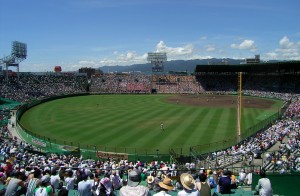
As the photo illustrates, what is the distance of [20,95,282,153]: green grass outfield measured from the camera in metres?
34.5

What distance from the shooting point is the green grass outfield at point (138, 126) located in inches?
1357

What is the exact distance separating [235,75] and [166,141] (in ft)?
237

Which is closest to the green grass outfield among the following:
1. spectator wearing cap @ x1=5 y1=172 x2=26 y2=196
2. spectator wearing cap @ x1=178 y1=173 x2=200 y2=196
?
spectator wearing cap @ x1=5 y1=172 x2=26 y2=196

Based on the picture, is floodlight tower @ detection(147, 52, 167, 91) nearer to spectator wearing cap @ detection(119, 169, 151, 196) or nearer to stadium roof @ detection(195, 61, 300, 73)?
stadium roof @ detection(195, 61, 300, 73)

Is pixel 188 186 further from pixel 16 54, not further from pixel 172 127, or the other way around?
pixel 16 54

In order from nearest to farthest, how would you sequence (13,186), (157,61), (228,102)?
(13,186) < (228,102) < (157,61)

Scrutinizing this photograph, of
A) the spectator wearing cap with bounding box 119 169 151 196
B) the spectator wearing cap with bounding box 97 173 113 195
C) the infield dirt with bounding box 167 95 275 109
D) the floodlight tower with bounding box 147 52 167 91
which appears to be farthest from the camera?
the floodlight tower with bounding box 147 52 167 91

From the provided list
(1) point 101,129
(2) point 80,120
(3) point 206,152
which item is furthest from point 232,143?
(2) point 80,120

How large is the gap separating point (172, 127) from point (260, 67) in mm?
55680

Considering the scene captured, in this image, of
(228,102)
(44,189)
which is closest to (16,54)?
(228,102)

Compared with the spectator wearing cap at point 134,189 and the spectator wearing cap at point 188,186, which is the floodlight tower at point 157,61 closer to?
the spectator wearing cap at point 188,186

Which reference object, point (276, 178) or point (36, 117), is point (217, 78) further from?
point (276, 178)

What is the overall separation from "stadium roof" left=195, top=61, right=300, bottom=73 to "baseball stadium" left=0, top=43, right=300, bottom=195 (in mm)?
283

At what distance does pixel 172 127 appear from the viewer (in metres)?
42.2
